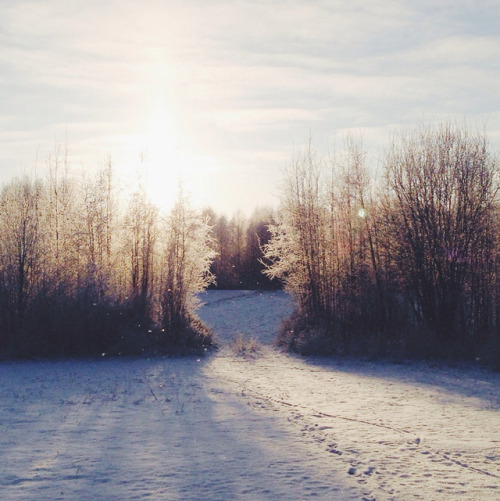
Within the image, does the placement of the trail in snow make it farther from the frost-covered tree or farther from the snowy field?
the frost-covered tree

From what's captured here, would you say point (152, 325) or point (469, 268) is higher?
point (469, 268)

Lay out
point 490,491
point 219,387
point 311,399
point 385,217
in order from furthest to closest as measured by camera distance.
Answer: point 385,217 → point 219,387 → point 311,399 → point 490,491

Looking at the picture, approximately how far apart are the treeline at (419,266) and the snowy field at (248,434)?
3395 millimetres

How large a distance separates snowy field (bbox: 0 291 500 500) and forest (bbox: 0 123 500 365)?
10.1 ft

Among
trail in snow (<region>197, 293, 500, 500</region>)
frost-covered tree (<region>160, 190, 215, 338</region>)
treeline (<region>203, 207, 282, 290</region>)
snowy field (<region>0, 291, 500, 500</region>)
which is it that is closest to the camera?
snowy field (<region>0, 291, 500, 500</region>)

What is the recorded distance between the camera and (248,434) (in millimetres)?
9836

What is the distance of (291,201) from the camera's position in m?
24.8

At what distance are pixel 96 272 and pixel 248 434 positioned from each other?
45.6ft

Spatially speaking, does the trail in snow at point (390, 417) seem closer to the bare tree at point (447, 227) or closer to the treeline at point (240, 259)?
the bare tree at point (447, 227)

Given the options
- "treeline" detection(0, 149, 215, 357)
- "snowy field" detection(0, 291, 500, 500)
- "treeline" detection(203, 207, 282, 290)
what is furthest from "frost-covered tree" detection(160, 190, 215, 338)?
"treeline" detection(203, 207, 282, 290)

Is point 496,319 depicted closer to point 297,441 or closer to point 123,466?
point 297,441

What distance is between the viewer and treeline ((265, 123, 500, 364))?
21.1 metres

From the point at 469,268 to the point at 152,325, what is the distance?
1214cm

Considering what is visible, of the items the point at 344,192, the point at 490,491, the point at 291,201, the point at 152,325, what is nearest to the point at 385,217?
the point at 344,192
